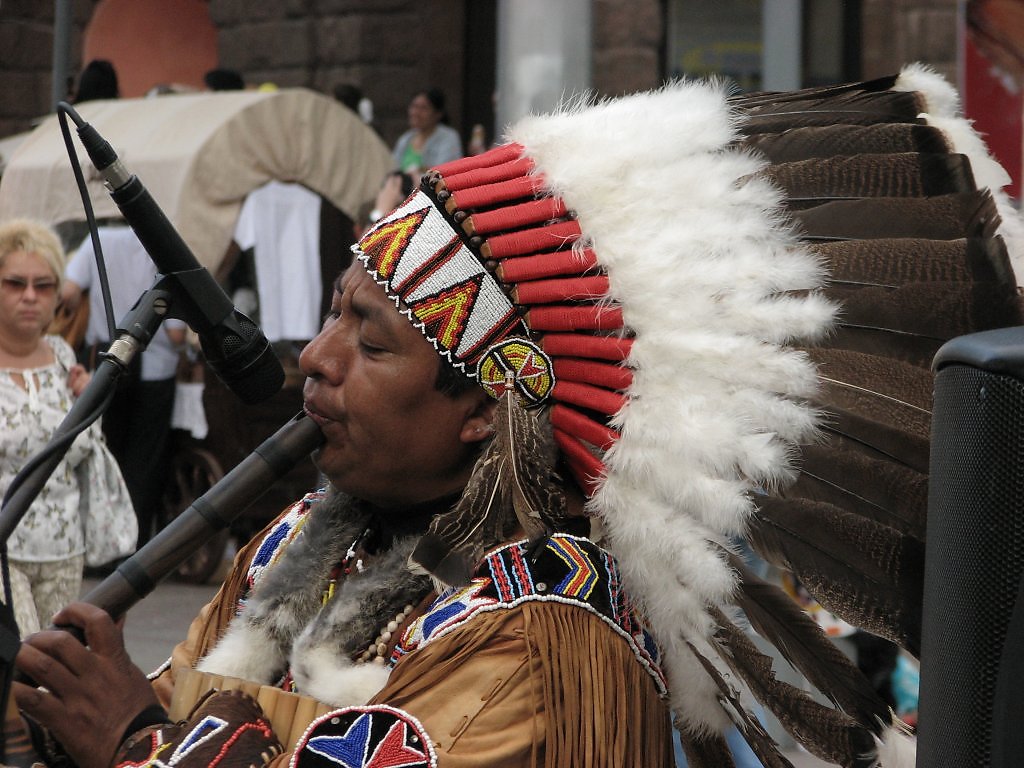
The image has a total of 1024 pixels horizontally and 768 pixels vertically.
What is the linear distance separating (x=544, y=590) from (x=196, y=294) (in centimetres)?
63

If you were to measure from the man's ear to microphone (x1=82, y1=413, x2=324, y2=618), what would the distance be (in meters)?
0.22

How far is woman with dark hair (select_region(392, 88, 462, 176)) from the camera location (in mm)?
9805

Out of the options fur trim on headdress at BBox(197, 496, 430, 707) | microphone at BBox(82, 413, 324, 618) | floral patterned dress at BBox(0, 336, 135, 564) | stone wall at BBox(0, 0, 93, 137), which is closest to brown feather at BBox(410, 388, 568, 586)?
fur trim on headdress at BBox(197, 496, 430, 707)

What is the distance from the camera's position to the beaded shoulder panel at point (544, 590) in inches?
77.0

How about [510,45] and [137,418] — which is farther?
[137,418]

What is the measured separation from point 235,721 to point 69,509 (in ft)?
10.3

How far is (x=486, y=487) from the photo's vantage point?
2045mm

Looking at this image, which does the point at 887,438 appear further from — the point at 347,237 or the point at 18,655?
the point at 347,237

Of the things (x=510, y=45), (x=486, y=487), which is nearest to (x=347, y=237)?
(x=510, y=45)

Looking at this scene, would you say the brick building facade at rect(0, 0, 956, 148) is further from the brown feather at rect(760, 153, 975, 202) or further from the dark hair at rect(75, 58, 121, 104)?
the brown feather at rect(760, 153, 975, 202)

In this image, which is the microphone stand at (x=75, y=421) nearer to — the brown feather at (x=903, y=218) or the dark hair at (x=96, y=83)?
Result: the brown feather at (x=903, y=218)

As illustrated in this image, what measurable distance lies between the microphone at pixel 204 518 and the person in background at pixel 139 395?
17.8 ft

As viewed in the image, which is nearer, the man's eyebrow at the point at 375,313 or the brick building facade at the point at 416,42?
the man's eyebrow at the point at 375,313

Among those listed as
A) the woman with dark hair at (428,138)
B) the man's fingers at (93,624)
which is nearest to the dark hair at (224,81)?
the woman with dark hair at (428,138)
